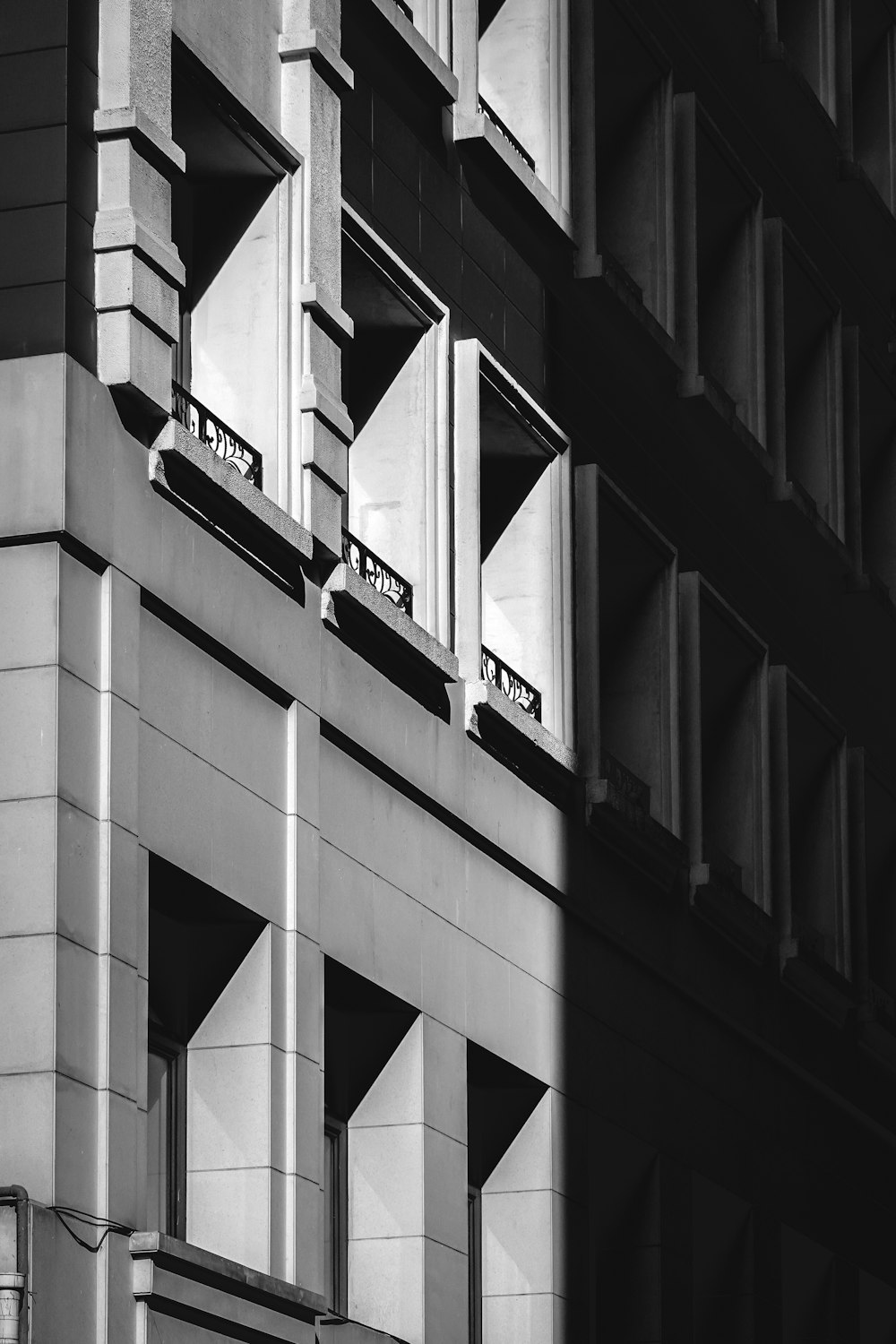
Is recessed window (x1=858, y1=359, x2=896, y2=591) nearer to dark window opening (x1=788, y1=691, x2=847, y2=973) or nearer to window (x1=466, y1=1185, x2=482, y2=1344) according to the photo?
dark window opening (x1=788, y1=691, x2=847, y2=973)

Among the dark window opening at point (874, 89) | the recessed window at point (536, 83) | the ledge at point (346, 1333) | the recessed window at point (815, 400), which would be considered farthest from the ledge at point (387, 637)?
the dark window opening at point (874, 89)

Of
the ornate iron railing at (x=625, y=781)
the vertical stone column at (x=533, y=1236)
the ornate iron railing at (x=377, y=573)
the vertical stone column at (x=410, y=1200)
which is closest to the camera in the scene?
the vertical stone column at (x=410, y=1200)

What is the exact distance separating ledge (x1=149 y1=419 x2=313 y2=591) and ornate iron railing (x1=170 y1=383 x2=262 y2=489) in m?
0.32

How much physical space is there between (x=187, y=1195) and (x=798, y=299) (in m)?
19.6

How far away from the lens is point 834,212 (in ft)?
133

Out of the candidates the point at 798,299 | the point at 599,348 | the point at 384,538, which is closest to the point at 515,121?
the point at 599,348

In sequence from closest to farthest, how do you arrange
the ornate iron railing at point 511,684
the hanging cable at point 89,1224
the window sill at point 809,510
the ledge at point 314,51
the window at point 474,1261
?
the hanging cable at point 89,1224 < the ledge at point 314,51 < the window at point 474,1261 < the ornate iron railing at point 511,684 < the window sill at point 809,510

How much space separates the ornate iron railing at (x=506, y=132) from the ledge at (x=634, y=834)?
6.32 m

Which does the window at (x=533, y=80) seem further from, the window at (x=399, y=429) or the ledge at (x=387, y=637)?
the ledge at (x=387, y=637)

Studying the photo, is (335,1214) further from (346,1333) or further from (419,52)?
(419,52)

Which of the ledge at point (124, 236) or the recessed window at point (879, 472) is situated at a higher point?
the recessed window at point (879, 472)

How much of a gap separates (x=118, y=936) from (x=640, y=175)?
16.1m

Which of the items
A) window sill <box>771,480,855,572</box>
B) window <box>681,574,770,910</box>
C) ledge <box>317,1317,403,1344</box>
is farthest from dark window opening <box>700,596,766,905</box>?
ledge <box>317,1317,403,1344</box>

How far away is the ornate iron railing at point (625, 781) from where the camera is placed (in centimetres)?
2998
